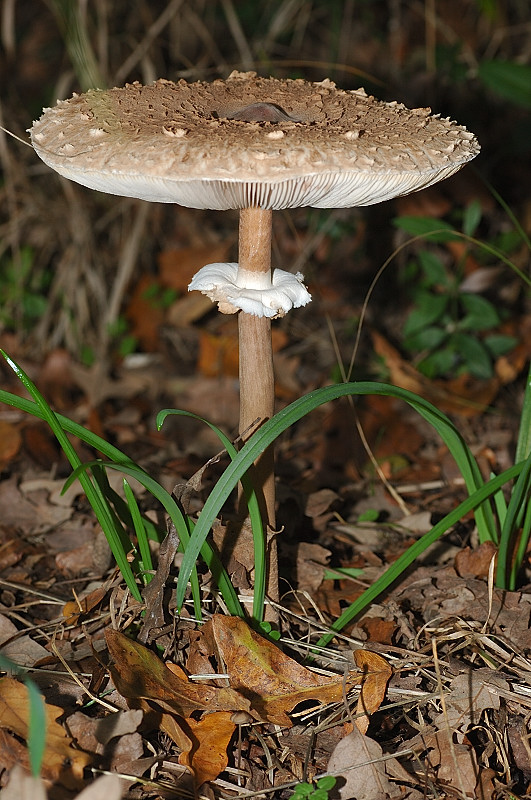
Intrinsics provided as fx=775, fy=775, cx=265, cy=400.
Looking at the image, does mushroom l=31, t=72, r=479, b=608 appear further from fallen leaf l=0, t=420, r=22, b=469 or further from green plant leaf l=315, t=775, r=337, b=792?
fallen leaf l=0, t=420, r=22, b=469

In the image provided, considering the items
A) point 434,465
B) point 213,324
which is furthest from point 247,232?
point 213,324

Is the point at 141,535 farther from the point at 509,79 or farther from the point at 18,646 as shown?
the point at 509,79

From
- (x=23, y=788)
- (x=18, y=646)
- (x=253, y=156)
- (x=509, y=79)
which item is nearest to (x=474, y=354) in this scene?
(x=509, y=79)

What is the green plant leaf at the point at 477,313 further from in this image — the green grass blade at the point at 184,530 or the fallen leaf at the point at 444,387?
the green grass blade at the point at 184,530

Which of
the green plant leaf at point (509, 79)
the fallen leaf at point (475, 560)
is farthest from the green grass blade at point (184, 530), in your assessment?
the green plant leaf at point (509, 79)

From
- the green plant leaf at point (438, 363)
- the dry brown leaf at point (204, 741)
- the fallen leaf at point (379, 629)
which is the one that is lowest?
the dry brown leaf at point (204, 741)

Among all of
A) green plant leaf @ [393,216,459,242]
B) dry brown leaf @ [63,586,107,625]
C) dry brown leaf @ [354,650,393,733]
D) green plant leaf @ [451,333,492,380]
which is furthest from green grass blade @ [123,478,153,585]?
green plant leaf @ [451,333,492,380]

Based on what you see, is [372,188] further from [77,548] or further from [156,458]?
[156,458]
